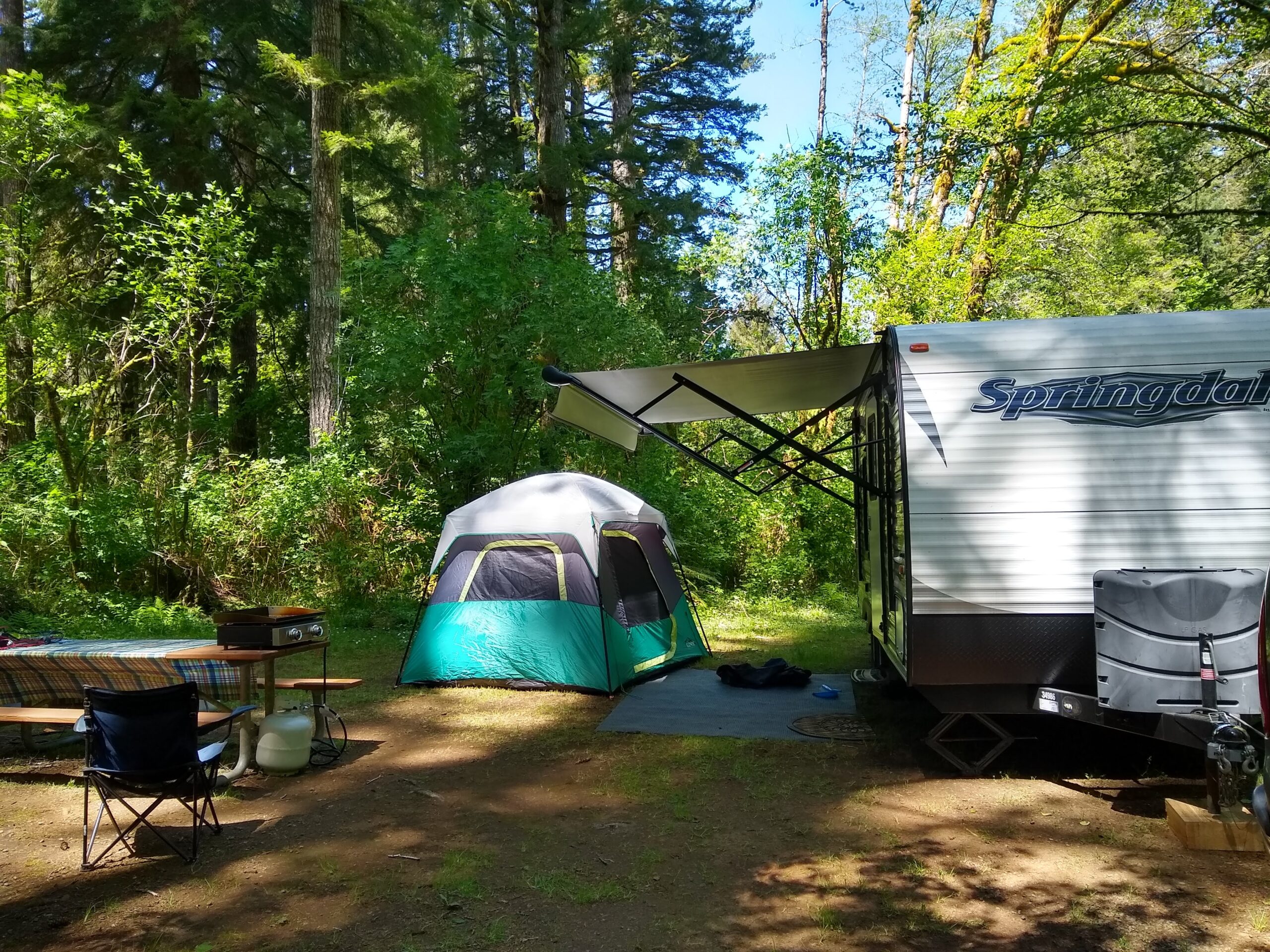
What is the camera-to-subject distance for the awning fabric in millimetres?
6133

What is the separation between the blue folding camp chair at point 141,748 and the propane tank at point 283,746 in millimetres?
1183

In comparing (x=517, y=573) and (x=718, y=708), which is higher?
(x=517, y=573)

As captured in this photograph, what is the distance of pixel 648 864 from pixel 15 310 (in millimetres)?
9409

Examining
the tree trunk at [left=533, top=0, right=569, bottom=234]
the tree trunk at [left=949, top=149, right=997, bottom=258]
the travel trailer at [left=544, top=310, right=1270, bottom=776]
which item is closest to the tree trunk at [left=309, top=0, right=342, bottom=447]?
the tree trunk at [left=533, top=0, right=569, bottom=234]

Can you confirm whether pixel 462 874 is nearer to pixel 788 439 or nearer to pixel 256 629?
pixel 256 629

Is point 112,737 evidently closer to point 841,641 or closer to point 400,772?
point 400,772

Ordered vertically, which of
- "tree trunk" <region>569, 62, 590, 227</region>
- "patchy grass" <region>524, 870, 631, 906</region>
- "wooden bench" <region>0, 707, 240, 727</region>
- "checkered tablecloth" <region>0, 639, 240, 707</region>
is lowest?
"patchy grass" <region>524, 870, 631, 906</region>

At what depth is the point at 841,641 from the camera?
9.41 metres

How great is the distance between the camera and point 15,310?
9.80 meters

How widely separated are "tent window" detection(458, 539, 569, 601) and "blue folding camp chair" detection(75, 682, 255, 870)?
11.8ft

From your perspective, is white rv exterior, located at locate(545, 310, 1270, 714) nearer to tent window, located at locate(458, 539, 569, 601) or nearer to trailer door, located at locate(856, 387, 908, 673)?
trailer door, located at locate(856, 387, 908, 673)

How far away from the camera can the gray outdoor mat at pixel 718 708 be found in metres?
6.20

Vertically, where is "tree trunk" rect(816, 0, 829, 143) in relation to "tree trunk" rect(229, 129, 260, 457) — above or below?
above

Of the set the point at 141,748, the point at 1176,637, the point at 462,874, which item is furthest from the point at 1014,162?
the point at 141,748
